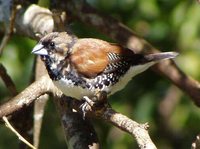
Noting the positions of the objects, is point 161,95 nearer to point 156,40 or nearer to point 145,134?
point 156,40

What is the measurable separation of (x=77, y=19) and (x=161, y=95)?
3.63ft

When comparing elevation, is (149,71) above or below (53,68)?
below

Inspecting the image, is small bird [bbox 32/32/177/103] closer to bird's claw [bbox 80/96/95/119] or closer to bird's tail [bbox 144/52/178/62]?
bird's tail [bbox 144/52/178/62]

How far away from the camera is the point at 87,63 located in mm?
3984

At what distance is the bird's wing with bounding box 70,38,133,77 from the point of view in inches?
157

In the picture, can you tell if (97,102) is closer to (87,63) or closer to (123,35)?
(87,63)

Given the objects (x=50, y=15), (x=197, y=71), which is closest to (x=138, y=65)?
(x=50, y=15)

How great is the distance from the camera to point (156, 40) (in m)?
5.25

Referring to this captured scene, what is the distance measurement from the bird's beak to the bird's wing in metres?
0.15

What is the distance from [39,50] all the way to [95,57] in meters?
0.30

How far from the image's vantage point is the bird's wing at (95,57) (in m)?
3.98

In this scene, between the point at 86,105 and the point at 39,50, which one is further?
the point at 39,50

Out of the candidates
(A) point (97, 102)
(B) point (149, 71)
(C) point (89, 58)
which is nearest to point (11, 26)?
(C) point (89, 58)

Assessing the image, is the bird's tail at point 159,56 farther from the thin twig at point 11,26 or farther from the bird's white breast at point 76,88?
the thin twig at point 11,26
